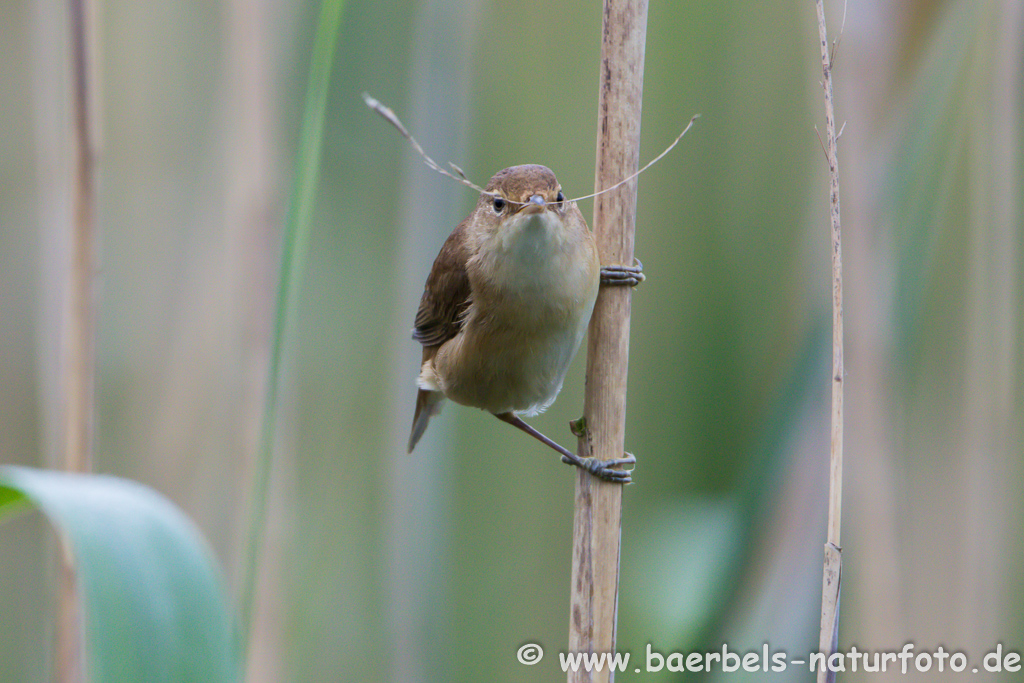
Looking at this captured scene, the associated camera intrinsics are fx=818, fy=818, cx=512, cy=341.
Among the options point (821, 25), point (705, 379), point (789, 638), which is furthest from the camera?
point (705, 379)

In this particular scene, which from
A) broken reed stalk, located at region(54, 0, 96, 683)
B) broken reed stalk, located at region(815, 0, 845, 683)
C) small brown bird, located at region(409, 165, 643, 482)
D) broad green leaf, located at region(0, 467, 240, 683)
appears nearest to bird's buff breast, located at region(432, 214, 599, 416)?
small brown bird, located at region(409, 165, 643, 482)

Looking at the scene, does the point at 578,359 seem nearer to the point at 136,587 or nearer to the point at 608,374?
the point at 608,374

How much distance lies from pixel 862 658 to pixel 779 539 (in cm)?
39

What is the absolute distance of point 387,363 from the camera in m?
2.64

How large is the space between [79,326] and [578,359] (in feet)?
5.20

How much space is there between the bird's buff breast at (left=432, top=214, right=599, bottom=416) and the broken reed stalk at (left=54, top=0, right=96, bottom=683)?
82 cm

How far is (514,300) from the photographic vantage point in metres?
1.84

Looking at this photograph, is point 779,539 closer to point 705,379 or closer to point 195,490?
point 705,379

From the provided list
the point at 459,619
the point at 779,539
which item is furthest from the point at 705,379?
the point at 459,619

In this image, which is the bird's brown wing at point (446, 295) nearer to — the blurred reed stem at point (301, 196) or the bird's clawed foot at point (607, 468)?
the bird's clawed foot at point (607, 468)

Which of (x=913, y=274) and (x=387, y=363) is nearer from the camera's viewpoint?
(x=913, y=274)

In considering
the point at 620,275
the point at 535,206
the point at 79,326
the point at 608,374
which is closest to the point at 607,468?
the point at 608,374

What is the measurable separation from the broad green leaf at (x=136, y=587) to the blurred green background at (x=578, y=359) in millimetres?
1050

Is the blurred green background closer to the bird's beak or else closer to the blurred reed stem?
the bird's beak
